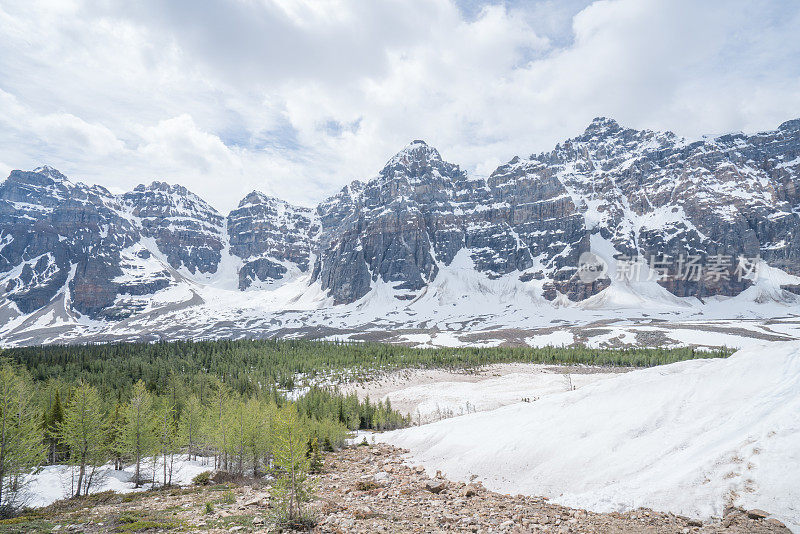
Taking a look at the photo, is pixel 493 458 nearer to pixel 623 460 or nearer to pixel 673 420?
pixel 623 460

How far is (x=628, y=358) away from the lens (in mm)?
108250

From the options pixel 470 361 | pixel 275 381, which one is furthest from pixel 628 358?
pixel 275 381

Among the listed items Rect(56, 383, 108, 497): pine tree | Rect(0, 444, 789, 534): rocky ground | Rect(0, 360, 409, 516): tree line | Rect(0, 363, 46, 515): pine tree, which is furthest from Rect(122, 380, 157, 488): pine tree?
Rect(0, 444, 789, 534): rocky ground

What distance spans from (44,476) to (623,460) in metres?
47.1

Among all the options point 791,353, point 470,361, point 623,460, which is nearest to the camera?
point 623,460

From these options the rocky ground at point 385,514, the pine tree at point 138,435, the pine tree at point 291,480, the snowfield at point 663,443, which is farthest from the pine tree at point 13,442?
the snowfield at point 663,443

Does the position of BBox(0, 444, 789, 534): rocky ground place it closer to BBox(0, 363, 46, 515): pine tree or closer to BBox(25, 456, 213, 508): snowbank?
BBox(0, 363, 46, 515): pine tree

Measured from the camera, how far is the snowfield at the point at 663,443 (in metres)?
11.7

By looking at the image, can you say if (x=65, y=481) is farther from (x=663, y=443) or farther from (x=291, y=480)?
(x=663, y=443)

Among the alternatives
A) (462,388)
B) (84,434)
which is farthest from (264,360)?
(84,434)

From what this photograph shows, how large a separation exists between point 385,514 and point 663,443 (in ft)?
37.9

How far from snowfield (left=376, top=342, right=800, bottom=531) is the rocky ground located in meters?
Answer: 0.87

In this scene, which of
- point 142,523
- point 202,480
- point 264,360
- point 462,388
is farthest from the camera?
point 264,360

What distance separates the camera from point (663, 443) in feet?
51.0
